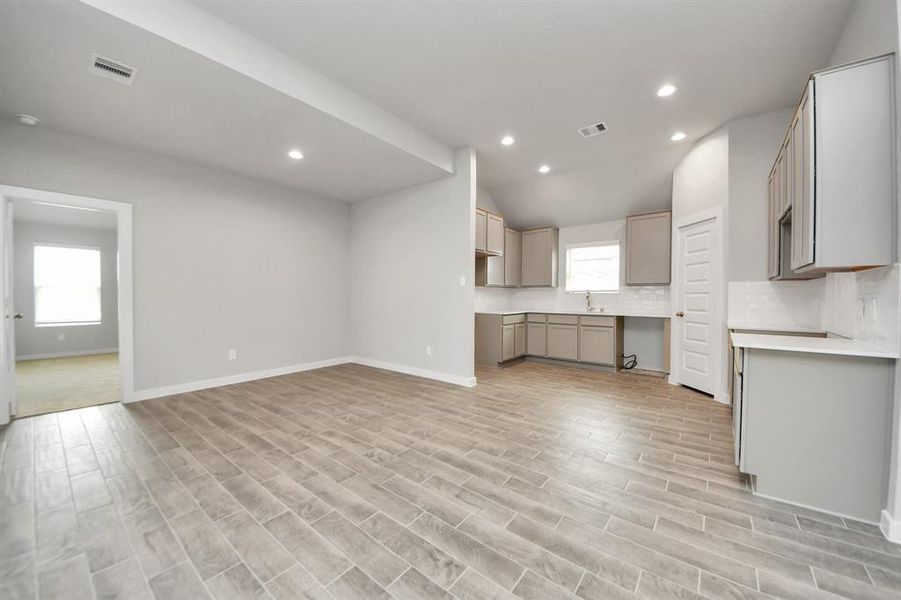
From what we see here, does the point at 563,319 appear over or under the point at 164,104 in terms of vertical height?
under

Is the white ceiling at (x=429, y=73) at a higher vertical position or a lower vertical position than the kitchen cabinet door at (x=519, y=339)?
higher

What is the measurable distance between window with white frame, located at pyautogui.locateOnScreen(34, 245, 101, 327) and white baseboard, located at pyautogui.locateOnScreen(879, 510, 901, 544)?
35.1 ft

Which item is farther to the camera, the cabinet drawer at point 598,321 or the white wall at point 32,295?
the white wall at point 32,295

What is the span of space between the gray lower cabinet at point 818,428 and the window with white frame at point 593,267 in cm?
405

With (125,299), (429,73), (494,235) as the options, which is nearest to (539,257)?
(494,235)

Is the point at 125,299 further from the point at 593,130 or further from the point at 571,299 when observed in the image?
the point at 571,299

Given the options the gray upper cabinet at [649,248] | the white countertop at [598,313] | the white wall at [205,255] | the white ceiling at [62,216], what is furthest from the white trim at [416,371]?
the white ceiling at [62,216]

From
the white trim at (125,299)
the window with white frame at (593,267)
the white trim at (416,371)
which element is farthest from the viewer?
the window with white frame at (593,267)

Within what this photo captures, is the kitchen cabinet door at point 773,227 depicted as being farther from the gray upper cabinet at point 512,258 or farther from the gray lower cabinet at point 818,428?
the gray upper cabinet at point 512,258

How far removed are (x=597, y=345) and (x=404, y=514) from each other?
447 centimetres

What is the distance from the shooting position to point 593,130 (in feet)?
13.1

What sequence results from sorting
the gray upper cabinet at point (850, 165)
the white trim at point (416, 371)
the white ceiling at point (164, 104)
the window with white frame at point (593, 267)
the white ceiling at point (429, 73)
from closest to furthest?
the gray upper cabinet at point (850, 165) < the white ceiling at point (164, 104) < the white ceiling at point (429, 73) < the white trim at point (416, 371) < the window with white frame at point (593, 267)

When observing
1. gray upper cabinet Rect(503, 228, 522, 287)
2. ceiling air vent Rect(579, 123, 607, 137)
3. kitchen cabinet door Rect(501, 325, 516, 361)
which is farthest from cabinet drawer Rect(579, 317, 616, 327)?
ceiling air vent Rect(579, 123, 607, 137)

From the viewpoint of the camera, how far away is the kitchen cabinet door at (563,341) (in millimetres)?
5668
